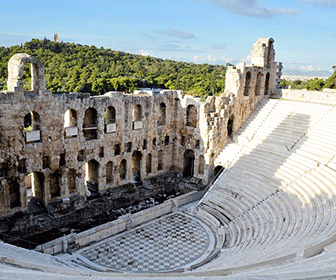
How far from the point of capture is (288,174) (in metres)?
21.8

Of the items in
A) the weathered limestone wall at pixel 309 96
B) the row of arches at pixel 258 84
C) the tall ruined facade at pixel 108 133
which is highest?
the row of arches at pixel 258 84

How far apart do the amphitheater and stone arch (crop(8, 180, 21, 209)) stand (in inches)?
3.3

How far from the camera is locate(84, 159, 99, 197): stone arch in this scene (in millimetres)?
24172

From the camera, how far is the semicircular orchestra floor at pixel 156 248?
56.9 ft

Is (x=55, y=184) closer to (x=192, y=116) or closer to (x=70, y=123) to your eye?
(x=70, y=123)

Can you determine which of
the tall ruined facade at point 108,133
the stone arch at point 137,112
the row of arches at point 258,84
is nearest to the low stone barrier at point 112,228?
the tall ruined facade at point 108,133

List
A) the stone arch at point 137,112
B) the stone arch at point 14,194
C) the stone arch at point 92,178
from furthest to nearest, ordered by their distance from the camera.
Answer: the stone arch at point 137,112, the stone arch at point 92,178, the stone arch at point 14,194

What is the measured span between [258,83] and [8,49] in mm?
40034

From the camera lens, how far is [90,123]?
24.3 m

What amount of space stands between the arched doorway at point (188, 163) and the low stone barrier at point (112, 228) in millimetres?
4391

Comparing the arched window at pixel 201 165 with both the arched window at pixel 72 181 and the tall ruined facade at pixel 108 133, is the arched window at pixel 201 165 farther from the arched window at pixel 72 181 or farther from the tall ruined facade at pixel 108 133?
the arched window at pixel 72 181

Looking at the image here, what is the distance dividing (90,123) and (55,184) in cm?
484

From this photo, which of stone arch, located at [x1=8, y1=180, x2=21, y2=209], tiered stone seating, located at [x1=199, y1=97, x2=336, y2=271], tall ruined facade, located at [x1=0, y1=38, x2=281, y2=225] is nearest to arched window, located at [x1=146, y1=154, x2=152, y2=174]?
tall ruined facade, located at [x1=0, y1=38, x2=281, y2=225]

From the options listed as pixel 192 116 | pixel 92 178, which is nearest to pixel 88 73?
pixel 192 116
